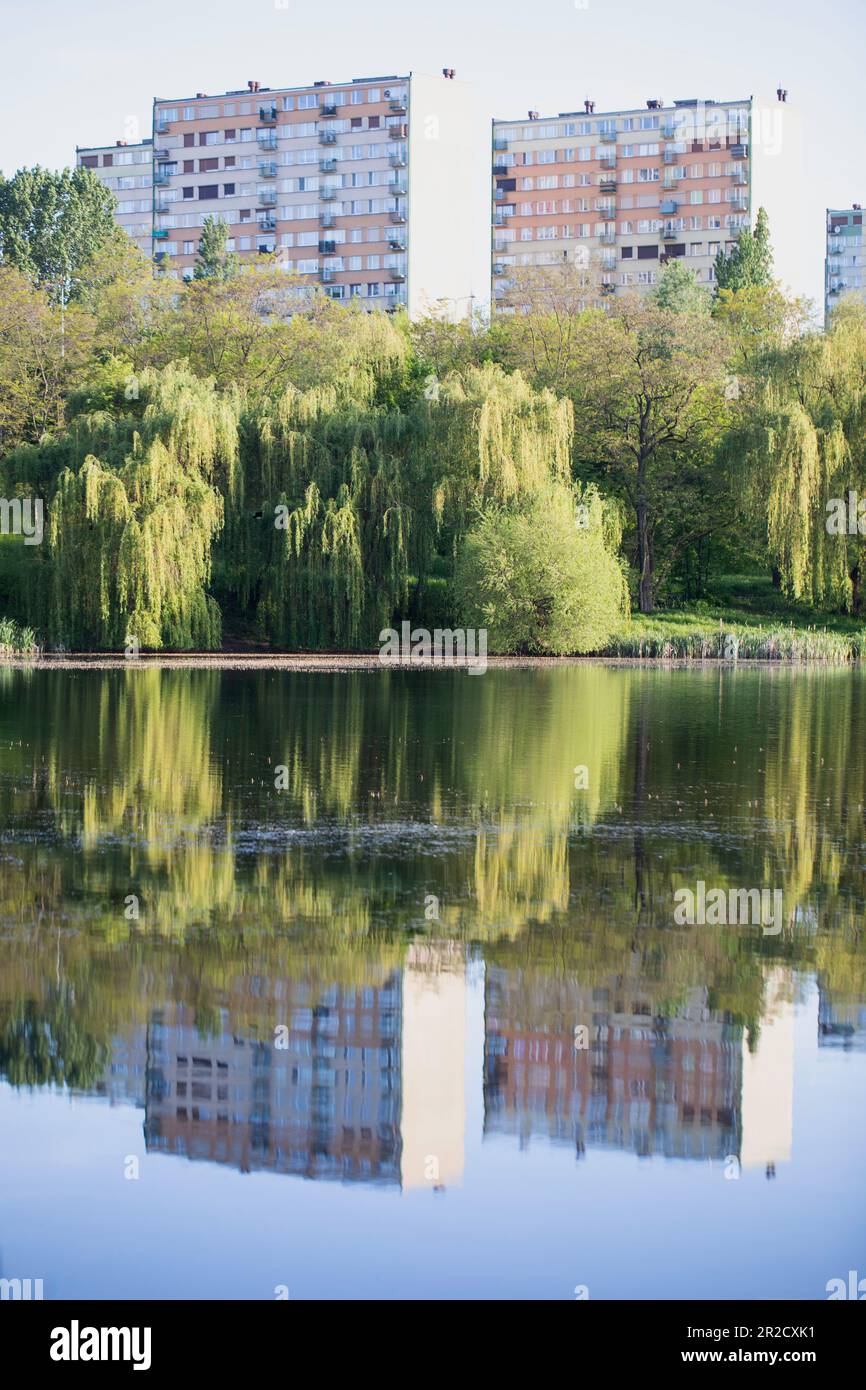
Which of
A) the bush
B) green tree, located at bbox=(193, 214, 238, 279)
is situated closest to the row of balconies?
green tree, located at bbox=(193, 214, 238, 279)

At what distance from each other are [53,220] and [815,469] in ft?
273

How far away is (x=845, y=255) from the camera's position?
174 meters

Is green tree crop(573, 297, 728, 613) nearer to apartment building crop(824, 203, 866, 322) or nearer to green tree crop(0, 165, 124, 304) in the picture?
green tree crop(0, 165, 124, 304)

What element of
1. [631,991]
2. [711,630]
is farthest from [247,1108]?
[711,630]

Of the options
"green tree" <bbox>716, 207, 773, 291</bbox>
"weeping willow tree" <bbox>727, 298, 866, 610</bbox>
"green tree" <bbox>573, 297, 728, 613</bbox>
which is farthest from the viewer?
"green tree" <bbox>716, 207, 773, 291</bbox>

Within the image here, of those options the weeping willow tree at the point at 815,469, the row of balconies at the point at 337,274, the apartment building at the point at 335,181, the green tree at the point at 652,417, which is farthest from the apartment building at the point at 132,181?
the weeping willow tree at the point at 815,469

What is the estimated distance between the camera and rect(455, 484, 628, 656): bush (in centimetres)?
4981

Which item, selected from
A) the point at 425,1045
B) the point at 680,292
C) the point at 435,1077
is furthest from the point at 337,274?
the point at 435,1077

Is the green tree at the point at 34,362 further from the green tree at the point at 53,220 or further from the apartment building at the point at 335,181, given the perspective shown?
the apartment building at the point at 335,181

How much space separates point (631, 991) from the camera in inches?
380

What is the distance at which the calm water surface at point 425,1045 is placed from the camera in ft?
21.2

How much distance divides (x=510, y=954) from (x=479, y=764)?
35.2 ft

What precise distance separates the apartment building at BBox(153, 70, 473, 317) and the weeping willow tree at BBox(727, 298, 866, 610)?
8052 cm

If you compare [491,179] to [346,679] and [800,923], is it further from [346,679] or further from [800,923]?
[800,923]
